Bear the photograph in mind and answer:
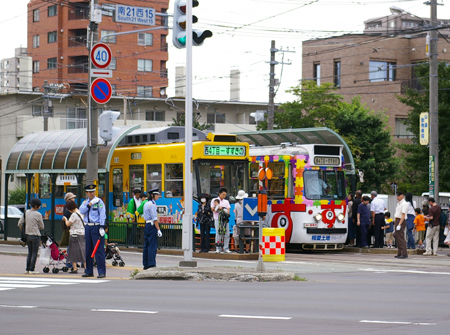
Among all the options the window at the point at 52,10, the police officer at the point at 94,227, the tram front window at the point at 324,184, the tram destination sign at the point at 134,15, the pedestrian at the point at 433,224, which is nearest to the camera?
the police officer at the point at 94,227

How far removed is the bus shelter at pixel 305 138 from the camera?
2722 centimetres

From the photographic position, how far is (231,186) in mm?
23688

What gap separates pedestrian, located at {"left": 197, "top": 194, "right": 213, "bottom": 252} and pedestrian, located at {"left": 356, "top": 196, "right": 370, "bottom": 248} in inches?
229

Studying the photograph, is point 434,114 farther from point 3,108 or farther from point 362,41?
point 3,108

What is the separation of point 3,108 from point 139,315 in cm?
5111

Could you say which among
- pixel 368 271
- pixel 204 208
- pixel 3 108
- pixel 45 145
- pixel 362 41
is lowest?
pixel 368 271

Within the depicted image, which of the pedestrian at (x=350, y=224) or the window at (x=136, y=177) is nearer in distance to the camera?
the window at (x=136, y=177)

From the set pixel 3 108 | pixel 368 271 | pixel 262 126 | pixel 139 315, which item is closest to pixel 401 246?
pixel 368 271

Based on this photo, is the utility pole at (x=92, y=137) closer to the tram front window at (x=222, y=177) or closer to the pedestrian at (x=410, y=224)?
the tram front window at (x=222, y=177)

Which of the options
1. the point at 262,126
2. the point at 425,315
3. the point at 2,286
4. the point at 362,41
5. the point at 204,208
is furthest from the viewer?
the point at 362,41

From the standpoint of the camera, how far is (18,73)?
123938mm

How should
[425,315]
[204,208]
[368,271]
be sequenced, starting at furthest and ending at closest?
[204,208], [368,271], [425,315]

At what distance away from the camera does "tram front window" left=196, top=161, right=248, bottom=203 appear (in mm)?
23344

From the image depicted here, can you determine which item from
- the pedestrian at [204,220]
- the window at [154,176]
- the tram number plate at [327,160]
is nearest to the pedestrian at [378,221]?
the tram number plate at [327,160]
